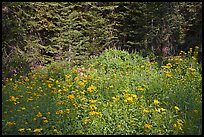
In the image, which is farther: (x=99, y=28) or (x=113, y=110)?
(x=99, y=28)

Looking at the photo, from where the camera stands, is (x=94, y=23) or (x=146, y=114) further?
(x=94, y=23)

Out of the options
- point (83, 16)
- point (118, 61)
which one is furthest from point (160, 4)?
point (118, 61)

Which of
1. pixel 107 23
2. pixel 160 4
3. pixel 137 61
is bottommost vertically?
pixel 137 61

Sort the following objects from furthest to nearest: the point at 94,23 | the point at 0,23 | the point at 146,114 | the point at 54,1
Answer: the point at 94,23 < the point at 54,1 < the point at 0,23 < the point at 146,114

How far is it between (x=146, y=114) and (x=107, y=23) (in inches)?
A: 305

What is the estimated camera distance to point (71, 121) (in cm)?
355

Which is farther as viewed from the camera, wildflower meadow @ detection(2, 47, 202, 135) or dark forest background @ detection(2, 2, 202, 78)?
dark forest background @ detection(2, 2, 202, 78)

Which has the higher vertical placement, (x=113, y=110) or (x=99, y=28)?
(x=99, y=28)

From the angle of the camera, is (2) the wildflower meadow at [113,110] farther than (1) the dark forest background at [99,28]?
No

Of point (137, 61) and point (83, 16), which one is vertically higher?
point (83, 16)

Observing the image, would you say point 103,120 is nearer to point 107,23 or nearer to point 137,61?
point 137,61

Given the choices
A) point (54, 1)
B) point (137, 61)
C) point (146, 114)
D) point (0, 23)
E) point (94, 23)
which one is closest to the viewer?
point (146, 114)

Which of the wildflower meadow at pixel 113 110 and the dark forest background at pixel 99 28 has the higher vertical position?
the dark forest background at pixel 99 28

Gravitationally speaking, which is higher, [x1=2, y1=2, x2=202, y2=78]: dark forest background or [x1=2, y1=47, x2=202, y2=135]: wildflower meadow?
[x1=2, y1=2, x2=202, y2=78]: dark forest background
